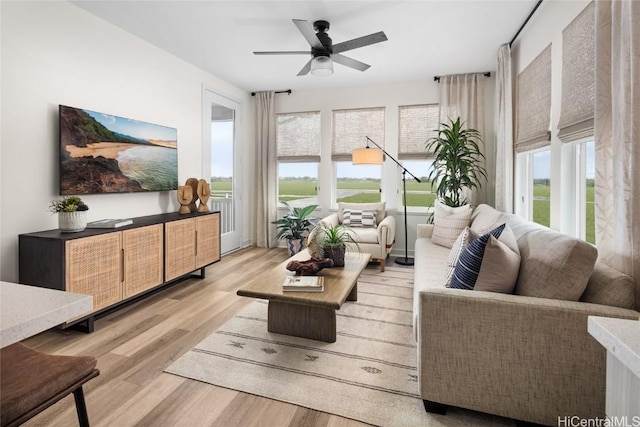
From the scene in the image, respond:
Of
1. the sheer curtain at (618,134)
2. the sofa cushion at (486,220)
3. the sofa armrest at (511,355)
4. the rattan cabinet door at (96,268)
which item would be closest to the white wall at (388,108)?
the sofa cushion at (486,220)

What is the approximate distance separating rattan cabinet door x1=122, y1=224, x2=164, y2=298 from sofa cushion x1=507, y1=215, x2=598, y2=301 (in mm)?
2841

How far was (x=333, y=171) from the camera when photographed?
5461mm

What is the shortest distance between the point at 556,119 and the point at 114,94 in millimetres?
3907

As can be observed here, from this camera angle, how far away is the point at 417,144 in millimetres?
4980

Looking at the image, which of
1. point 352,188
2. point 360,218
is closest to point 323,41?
point 360,218

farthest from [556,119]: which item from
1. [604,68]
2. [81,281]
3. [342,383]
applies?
[81,281]

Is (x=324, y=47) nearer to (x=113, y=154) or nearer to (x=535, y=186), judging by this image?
(x=113, y=154)

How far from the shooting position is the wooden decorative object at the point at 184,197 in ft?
12.6

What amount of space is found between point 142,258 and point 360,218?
278 cm

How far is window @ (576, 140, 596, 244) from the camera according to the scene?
2.39m

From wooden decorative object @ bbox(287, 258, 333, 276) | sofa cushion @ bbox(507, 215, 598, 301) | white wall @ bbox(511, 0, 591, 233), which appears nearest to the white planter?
wooden decorative object @ bbox(287, 258, 333, 276)

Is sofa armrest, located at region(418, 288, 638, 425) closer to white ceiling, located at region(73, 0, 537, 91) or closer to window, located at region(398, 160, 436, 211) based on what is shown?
white ceiling, located at region(73, 0, 537, 91)

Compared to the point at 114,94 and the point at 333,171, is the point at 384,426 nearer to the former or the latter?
the point at 114,94

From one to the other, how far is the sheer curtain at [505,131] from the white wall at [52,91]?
3806 mm
